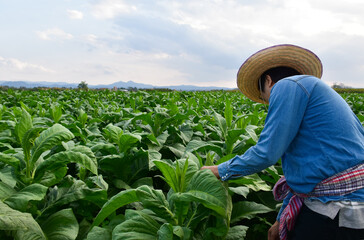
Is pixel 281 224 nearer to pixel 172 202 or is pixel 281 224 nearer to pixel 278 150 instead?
pixel 278 150

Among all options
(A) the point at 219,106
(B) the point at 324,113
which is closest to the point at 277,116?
(B) the point at 324,113

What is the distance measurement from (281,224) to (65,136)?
4.87 feet

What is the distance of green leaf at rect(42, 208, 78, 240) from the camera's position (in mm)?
1601

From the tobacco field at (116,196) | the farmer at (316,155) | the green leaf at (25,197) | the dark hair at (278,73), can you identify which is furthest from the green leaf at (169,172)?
the dark hair at (278,73)

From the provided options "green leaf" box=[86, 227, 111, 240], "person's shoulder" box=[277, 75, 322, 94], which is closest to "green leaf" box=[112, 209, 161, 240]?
"green leaf" box=[86, 227, 111, 240]

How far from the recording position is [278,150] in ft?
5.08

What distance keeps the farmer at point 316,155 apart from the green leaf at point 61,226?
0.88 m

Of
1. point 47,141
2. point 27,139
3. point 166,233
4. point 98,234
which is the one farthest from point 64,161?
point 166,233

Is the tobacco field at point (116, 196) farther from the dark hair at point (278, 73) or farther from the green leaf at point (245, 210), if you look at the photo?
the dark hair at point (278, 73)

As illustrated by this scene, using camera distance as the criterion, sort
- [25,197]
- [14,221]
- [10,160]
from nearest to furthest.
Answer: [14,221] → [25,197] → [10,160]

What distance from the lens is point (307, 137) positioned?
5.38 feet

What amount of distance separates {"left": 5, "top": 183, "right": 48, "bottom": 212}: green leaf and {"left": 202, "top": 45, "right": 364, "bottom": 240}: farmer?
983 millimetres

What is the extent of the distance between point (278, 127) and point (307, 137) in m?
0.23

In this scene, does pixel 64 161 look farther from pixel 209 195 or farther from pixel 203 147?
pixel 203 147
